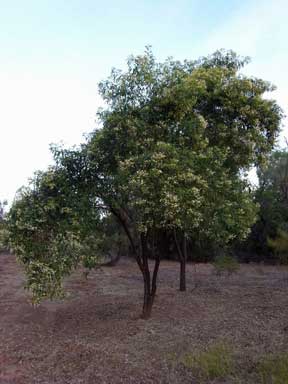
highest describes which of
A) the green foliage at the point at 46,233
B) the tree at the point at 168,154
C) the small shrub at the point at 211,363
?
the tree at the point at 168,154

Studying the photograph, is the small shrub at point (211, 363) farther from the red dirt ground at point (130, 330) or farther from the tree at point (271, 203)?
the tree at point (271, 203)

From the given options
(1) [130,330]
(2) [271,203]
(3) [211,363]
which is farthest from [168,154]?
(2) [271,203]

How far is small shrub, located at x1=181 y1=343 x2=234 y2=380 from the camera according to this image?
5.68 m

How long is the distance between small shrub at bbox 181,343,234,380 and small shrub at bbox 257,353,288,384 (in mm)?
403

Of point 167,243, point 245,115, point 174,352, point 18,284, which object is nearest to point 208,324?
point 174,352

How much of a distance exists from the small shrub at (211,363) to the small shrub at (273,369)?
0.40m

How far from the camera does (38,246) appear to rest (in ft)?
23.6

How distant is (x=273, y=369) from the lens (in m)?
5.59

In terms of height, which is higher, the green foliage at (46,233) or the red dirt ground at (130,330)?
the green foliage at (46,233)

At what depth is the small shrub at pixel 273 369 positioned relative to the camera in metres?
5.25

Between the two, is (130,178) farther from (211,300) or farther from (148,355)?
(211,300)

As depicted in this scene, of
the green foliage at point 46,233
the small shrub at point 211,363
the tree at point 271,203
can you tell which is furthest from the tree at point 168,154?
the tree at point 271,203

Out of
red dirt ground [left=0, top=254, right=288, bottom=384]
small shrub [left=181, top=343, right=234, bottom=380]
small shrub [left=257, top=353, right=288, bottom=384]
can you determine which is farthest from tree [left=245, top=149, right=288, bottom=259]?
small shrub [left=257, top=353, right=288, bottom=384]

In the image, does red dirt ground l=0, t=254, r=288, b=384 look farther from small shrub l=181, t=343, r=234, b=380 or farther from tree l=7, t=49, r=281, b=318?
tree l=7, t=49, r=281, b=318
